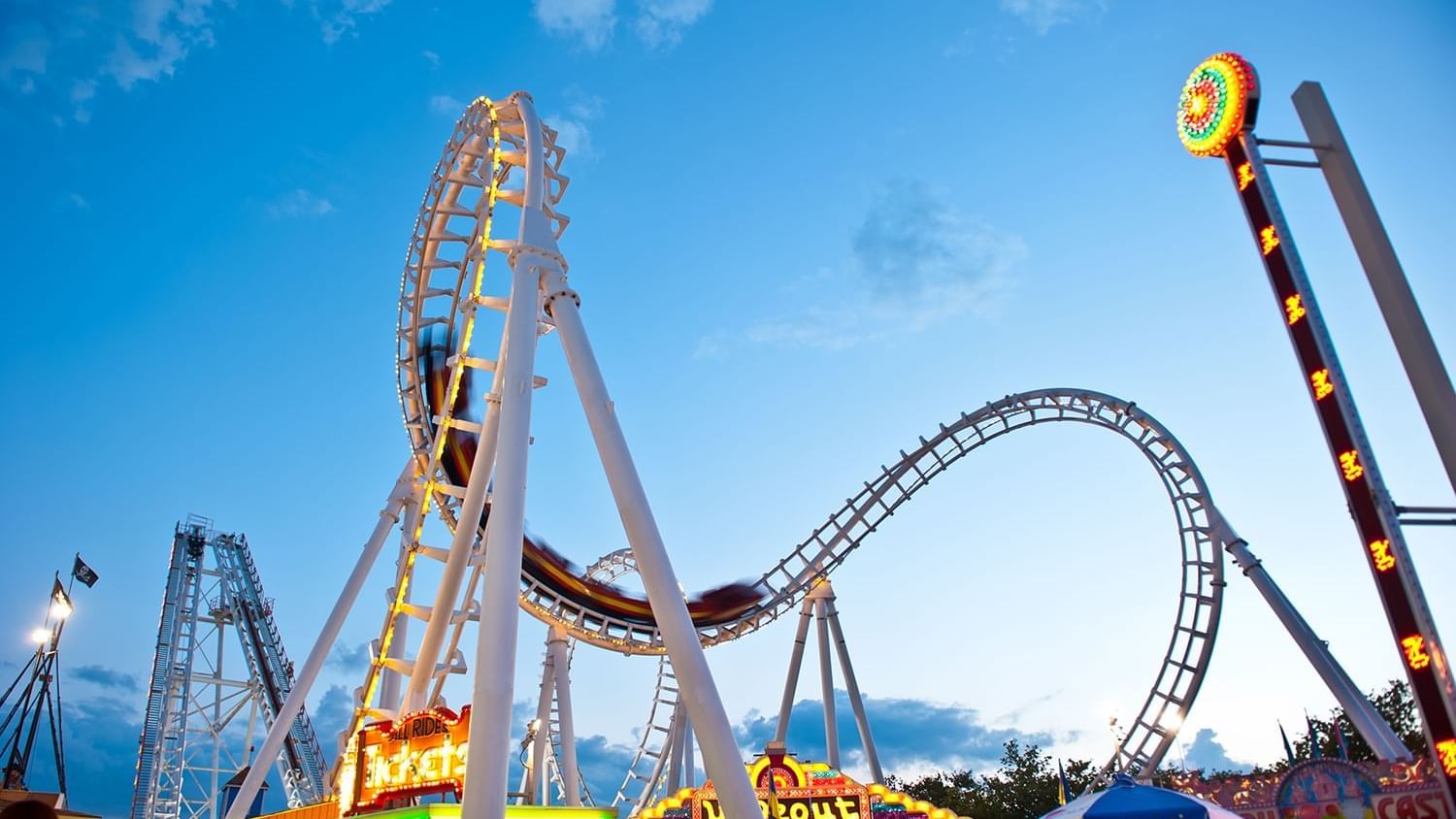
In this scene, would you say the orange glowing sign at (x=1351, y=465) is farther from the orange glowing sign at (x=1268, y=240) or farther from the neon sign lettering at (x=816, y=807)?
the neon sign lettering at (x=816, y=807)

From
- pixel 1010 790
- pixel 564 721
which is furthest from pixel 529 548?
pixel 1010 790

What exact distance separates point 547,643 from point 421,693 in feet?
21.4

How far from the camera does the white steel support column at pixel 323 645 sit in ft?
49.5

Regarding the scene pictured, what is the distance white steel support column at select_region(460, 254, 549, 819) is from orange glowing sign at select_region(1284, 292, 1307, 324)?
337 inches

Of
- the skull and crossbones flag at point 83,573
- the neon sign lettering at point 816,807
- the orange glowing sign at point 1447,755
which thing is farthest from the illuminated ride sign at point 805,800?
the skull and crossbones flag at point 83,573

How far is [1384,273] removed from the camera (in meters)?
9.30

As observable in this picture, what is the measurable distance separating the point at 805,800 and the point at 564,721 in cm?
763

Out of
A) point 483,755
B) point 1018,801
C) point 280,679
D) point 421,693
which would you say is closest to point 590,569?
point 280,679

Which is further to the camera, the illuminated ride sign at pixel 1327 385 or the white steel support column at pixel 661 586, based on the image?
the illuminated ride sign at pixel 1327 385

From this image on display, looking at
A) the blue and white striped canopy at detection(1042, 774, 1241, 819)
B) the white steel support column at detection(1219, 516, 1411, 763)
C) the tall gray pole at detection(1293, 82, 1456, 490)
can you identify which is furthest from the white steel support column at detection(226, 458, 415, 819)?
the white steel support column at detection(1219, 516, 1411, 763)

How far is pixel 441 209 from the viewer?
1719 centimetres

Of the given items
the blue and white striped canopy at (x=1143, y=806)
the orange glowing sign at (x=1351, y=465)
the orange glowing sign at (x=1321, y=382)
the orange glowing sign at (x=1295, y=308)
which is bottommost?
the blue and white striped canopy at (x=1143, y=806)

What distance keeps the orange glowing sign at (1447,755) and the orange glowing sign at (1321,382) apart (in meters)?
3.47

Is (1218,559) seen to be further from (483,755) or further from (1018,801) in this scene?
(1018,801)
